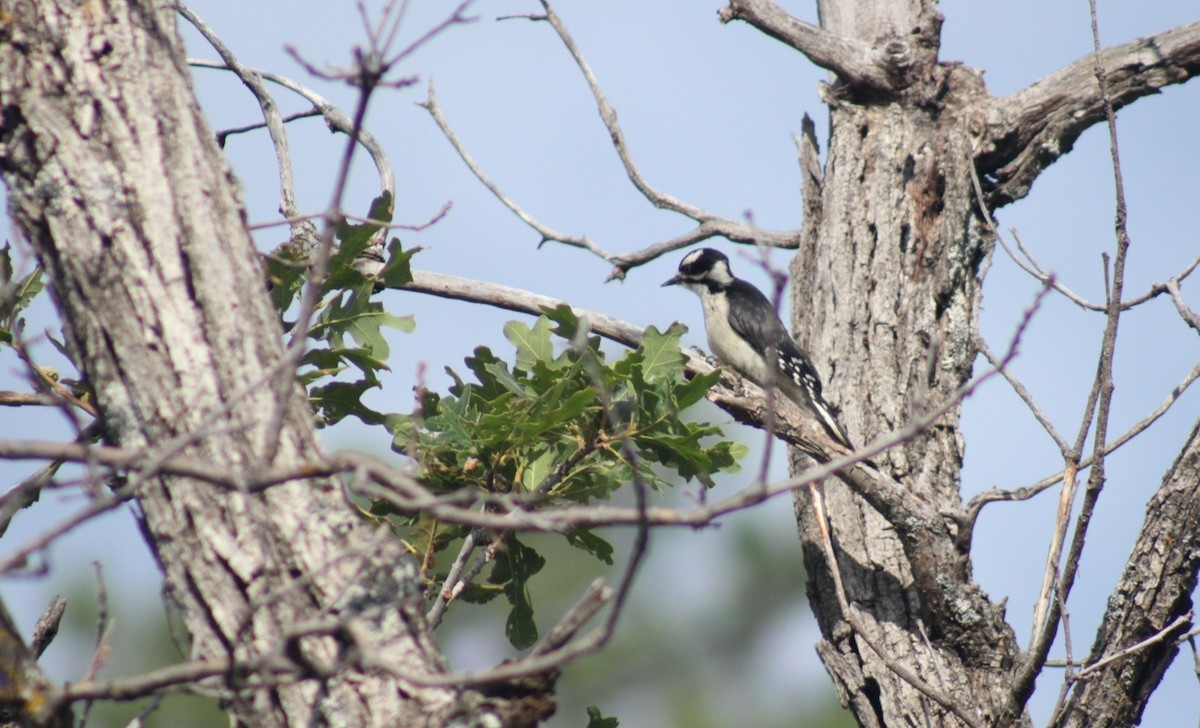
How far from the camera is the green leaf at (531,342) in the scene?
3645 mm

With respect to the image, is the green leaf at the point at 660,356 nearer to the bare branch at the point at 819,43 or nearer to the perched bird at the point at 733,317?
the bare branch at the point at 819,43

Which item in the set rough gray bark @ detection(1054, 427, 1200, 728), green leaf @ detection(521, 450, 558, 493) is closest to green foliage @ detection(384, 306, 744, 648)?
green leaf @ detection(521, 450, 558, 493)

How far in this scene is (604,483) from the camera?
3695 millimetres

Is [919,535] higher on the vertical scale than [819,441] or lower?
lower

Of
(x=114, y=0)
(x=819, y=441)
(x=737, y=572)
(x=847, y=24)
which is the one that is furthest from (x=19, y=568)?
(x=737, y=572)

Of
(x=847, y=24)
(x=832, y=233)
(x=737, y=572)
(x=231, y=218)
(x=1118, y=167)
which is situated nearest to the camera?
(x=231, y=218)

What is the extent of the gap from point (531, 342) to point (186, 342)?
1.55m

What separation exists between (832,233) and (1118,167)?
213cm

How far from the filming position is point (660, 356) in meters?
3.70

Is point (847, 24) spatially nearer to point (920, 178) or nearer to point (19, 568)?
point (920, 178)

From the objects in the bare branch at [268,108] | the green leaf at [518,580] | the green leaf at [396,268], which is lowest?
the green leaf at [518,580]

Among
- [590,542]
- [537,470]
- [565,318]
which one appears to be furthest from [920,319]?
[537,470]

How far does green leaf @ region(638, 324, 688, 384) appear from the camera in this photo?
3.67m

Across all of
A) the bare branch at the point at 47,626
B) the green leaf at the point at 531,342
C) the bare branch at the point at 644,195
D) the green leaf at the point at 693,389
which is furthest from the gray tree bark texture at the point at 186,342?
the bare branch at the point at 644,195
